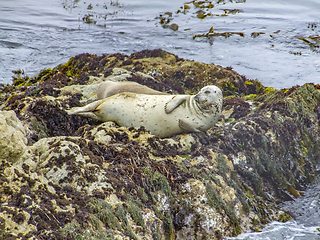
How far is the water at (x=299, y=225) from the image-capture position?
Answer: 15.4ft

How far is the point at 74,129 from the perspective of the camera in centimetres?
660

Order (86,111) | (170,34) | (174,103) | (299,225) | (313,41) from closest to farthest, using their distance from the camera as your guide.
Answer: (299,225) → (174,103) → (86,111) → (313,41) → (170,34)

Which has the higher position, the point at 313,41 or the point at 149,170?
the point at 313,41

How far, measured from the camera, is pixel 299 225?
16.6ft

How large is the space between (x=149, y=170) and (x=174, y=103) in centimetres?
226

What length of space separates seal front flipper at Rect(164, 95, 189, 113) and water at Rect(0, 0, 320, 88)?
283 inches

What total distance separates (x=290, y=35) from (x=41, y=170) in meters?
16.0

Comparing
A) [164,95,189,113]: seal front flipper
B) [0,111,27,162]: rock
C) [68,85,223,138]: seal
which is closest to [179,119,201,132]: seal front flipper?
[68,85,223,138]: seal

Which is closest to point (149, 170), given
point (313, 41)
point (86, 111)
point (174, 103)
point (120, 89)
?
point (174, 103)

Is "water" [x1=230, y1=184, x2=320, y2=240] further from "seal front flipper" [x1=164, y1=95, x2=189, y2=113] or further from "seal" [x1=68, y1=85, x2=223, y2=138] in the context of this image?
"seal front flipper" [x1=164, y1=95, x2=189, y2=113]

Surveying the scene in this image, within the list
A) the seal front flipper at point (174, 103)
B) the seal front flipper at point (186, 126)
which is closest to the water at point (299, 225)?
the seal front flipper at point (186, 126)

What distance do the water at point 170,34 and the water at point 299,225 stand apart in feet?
24.8

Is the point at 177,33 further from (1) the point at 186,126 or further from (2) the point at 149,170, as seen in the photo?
(2) the point at 149,170

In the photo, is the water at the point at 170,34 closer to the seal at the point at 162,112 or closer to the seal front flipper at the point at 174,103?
Result: the seal at the point at 162,112
